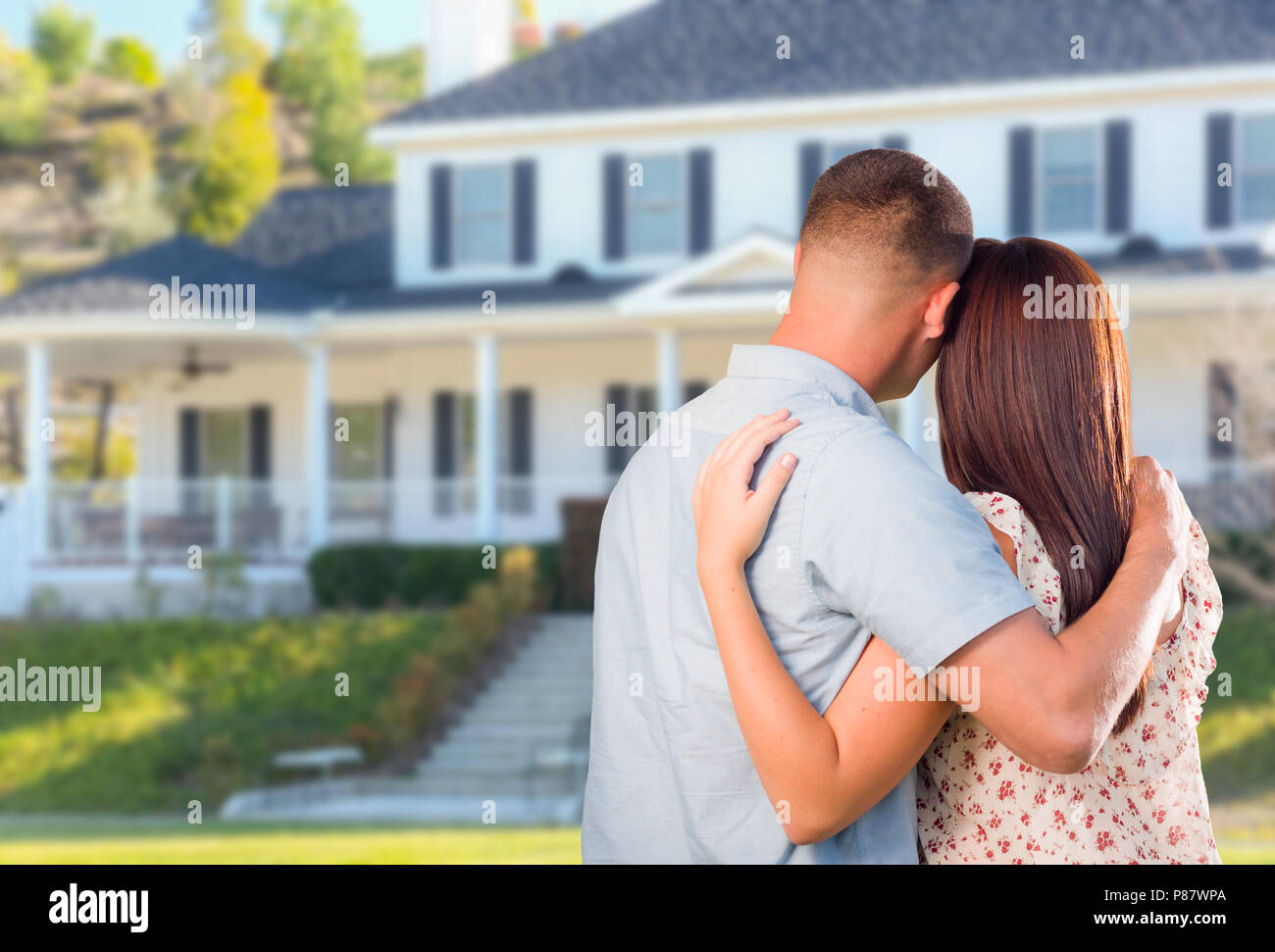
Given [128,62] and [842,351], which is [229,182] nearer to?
[128,62]

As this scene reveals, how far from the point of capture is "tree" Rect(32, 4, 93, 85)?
70938 millimetres

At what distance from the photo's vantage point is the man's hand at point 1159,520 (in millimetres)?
2090

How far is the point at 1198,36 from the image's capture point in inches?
797

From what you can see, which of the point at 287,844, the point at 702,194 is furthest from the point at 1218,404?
the point at 287,844

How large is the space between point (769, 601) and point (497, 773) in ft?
45.8

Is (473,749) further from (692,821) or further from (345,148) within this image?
(345,148)

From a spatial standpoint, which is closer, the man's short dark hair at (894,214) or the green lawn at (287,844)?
the man's short dark hair at (894,214)

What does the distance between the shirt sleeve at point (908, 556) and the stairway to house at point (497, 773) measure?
12.0 metres

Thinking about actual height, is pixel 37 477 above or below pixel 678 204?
below

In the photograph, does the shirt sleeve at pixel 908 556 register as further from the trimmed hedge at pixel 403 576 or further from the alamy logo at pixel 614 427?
the alamy logo at pixel 614 427

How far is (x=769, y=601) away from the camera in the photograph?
1944 millimetres

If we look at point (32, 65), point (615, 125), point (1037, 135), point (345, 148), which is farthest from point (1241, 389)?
point (32, 65)

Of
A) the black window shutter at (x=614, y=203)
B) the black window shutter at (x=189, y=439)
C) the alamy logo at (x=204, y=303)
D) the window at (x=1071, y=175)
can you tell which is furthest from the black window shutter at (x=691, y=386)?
the black window shutter at (x=189, y=439)

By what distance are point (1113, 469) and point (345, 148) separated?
211 feet
